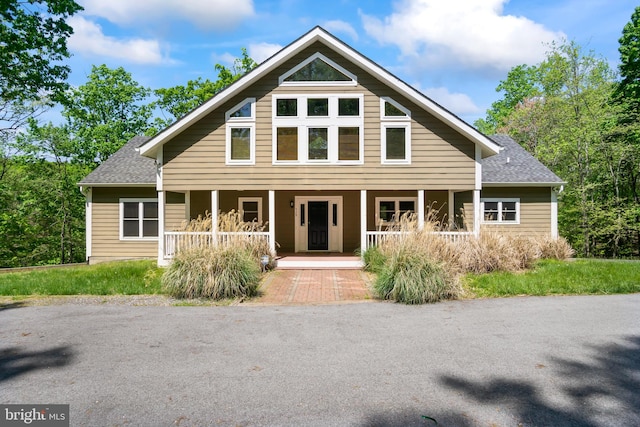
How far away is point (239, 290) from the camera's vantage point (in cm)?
808

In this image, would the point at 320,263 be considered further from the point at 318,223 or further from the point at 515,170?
the point at 515,170

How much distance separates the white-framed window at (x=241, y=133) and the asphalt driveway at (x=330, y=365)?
23.0ft

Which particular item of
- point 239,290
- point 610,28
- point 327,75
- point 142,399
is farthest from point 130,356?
point 610,28

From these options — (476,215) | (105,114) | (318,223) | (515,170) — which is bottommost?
Result: (318,223)

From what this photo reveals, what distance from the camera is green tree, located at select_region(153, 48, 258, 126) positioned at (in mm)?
29703

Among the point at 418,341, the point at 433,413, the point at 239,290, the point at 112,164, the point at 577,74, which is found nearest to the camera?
the point at 433,413

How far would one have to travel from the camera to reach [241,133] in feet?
42.6

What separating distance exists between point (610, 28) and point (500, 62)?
18028 mm

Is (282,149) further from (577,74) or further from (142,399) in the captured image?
(577,74)

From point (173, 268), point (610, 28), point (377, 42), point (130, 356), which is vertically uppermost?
point (610, 28)

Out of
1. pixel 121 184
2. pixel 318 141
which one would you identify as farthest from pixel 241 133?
pixel 121 184

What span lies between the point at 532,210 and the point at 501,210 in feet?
4.06

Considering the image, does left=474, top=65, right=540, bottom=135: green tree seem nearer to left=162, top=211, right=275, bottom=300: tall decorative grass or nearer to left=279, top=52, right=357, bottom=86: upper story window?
left=279, top=52, right=357, bottom=86: upper story window

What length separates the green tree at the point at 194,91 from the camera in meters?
29.7
